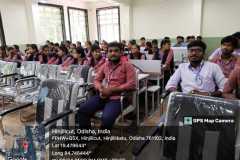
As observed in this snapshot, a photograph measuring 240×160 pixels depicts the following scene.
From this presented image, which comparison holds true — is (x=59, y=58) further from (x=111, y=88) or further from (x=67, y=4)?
(x=67, y=4)

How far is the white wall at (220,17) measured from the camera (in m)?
6.54

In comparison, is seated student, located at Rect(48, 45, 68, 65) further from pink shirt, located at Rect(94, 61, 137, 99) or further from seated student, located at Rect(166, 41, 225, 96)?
seated student, located at Rect(166, 41, 225, 96)

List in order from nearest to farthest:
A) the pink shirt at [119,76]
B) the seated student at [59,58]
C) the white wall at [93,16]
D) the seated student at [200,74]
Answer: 1. the seated student at [200,74]
2. the pink shirt at [119,76]
3. the seated student at [59,58]
4. the white wall at [93,16]

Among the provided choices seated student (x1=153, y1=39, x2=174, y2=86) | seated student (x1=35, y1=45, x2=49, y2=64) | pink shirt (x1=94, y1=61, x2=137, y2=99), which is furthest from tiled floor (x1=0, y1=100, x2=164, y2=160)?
seated student (x1=35, y1=45, x2=49, y2=64)

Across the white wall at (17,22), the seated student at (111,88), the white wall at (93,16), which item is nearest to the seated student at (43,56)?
the white wall at (17,22)

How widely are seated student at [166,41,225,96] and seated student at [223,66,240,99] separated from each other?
0.09 metres

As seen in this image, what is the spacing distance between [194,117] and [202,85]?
2.16ft

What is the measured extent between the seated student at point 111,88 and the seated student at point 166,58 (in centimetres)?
156

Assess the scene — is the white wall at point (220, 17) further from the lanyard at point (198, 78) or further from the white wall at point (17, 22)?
the lanyard at point (198, 78)

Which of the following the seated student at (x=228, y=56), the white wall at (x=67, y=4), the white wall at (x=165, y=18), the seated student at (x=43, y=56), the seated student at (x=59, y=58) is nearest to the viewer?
the seated student at (x=228, y=56)

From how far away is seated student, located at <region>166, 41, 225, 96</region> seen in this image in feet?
5.88

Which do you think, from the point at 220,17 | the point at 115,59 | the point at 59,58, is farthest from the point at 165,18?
the point at 115,59

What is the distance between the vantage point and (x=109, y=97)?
2160 millimetres

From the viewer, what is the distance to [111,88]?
2.13m
